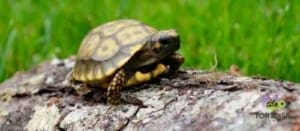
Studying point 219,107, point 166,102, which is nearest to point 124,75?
point 166,102

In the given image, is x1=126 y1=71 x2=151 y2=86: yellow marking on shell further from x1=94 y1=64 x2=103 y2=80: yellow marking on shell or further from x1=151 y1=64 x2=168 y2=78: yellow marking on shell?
x1=94 y1=64 x2=103 y2=80: yellow marking on shell

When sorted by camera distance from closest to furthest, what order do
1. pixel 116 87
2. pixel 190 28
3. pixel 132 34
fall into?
pixel 116 87
pixel 132 34
pixel 190 28

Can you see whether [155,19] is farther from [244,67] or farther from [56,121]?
[56,121]

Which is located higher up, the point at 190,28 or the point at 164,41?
the point at 164,41

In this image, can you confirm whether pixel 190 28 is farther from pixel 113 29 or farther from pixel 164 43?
pixel 164 43

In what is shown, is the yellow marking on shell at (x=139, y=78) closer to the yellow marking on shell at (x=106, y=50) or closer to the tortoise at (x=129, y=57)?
the tortoise at (x=129, y=57)

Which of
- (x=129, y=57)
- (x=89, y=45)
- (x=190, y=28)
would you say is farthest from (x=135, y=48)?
(x=190, y=28)
